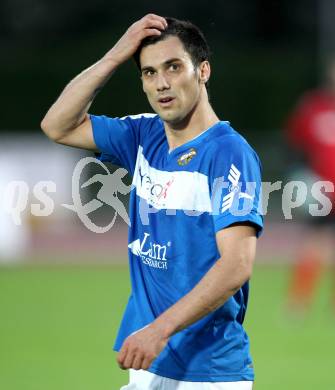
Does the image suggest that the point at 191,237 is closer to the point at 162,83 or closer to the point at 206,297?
the point at 206,297

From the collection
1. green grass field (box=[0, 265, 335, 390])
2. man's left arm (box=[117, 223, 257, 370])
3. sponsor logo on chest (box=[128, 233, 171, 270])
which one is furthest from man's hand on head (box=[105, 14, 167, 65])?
green grass field (box=[0, 265, 335, 390])

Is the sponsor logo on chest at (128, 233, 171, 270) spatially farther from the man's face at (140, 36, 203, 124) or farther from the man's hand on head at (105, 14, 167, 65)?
the man's hand on head at (105, 14, 167, 65)

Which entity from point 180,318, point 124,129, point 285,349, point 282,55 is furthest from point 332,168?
point 282,55

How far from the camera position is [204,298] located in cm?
408

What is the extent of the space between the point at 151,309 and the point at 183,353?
0.82ft

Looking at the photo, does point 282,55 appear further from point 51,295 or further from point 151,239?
point 151,239

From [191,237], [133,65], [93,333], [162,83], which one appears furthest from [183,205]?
[133,65]

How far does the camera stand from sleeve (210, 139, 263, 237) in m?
4.23

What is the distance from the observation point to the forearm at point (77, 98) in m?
4.83

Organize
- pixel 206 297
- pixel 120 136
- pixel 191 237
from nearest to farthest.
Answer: pixel 206 297 < pixel 191 237 < pixel 120 136

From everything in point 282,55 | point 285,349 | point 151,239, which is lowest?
point 285,349

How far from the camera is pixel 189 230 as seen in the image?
4488 mm

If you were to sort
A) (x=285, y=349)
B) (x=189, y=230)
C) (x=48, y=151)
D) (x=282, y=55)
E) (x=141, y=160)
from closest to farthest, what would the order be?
(x=189, y=230)
(x=141, y=160)
(x=285, y=349)
(x=48, y=151)
(x=282, y=55)

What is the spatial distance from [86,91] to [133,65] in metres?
18.3
